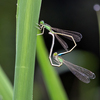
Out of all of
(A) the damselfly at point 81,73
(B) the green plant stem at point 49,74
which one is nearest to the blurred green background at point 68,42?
(A) the damselfly at point 81,73

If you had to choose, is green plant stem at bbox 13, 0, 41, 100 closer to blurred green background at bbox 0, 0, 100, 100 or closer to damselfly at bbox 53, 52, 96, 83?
damselfly at bbox 53, 52, 96, 83

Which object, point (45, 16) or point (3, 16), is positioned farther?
point (45, 16)

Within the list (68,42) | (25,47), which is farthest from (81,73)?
(68,42)

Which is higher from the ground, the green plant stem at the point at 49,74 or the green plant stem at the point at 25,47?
the green plant stem at the point at 25,47

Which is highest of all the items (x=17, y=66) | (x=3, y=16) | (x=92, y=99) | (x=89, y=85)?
(x=3, y=16)

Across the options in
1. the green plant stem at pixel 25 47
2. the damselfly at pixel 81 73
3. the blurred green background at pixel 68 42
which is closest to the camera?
the green plant stem at pixel 25 47

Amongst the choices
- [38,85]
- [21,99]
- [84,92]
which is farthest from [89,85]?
[21,99]

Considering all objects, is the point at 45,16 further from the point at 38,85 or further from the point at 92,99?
the point at 92,99

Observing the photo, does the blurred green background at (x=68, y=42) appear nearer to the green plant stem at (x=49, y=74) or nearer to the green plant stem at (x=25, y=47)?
the green plant stem at (x=49, y=74)
